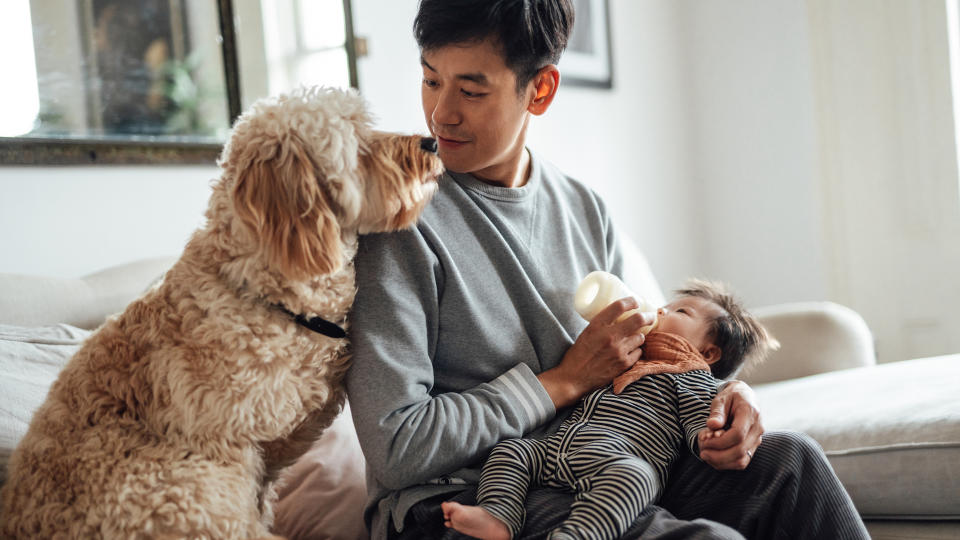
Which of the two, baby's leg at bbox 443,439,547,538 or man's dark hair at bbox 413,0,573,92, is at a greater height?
man's dark hair at bbox 413,0,573,92

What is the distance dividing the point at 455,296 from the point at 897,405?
95 centimetres

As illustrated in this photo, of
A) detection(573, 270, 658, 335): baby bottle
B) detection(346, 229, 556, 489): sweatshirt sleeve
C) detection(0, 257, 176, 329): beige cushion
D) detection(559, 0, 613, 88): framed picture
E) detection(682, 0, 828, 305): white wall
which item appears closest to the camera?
detection(346, 229, 556, 489): sweatshirt sleeve

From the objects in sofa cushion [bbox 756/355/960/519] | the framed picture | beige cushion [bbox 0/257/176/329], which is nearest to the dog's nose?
beige cushion [bbox 0/257/176/329]

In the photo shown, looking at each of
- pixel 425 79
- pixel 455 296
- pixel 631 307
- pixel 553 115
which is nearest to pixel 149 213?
pixel 425 79

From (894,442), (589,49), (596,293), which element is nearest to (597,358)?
(596,293)

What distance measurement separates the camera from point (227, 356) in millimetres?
1129

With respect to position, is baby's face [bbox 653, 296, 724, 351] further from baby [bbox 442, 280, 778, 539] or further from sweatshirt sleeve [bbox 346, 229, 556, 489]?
sweatshirt sleeve [bbox 346, 229, 556, 489]

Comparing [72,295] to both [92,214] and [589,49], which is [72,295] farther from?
[589,49]

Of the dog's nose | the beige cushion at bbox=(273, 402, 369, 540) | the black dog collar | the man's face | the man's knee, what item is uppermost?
the man's face

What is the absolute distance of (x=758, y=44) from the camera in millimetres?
3541

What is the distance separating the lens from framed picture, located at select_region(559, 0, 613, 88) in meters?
3.18

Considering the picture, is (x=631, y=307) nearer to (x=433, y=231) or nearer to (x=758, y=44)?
(x=433, y=231)

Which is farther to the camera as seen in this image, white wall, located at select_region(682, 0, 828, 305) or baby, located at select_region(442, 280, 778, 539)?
white wall, located at select_region(682, 0, 828, 305)

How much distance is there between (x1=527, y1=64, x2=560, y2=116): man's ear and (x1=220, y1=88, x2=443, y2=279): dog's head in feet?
0.98
